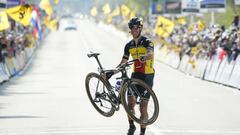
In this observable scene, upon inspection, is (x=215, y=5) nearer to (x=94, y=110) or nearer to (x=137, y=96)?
(x=94, y=110)

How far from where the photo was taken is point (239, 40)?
28141 millimetres

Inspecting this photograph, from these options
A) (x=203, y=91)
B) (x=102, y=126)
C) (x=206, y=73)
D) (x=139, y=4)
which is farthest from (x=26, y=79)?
(x=139, y=4)

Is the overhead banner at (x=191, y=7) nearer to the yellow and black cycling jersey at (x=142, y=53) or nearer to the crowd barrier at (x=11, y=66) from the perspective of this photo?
the crowd barrier at (x=11, y=66)

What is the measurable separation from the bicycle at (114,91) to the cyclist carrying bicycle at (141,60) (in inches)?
3.4

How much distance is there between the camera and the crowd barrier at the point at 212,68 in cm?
2497

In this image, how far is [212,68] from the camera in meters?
28.4

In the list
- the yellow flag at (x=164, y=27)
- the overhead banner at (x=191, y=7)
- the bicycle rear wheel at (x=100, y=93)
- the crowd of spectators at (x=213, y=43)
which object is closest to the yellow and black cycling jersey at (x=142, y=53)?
the bicycle rear wheel at (x=100, y=93)

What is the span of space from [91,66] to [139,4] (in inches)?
2647

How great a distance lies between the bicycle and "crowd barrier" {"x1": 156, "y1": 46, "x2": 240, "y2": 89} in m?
11.9

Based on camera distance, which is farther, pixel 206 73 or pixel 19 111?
pixel 206 73

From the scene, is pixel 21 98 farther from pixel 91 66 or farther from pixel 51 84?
pixel 91 66

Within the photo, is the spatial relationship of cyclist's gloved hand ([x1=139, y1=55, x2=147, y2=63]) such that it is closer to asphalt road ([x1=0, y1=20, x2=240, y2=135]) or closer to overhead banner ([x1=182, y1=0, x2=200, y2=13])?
asphalt road ([x1=0, y1=20, x2=240, y2=135])

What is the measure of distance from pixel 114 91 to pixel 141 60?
0.94 metres

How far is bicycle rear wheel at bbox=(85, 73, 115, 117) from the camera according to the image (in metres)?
12.6
